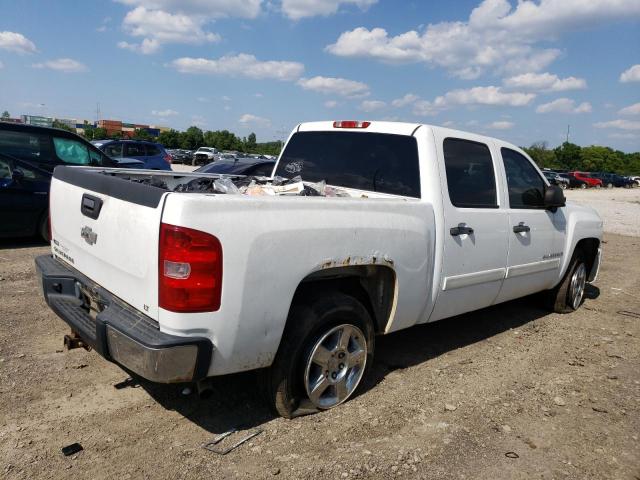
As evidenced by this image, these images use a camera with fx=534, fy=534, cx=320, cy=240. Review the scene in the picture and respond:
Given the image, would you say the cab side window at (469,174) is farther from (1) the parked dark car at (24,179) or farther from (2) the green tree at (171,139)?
(2) the green tree at (171,139)

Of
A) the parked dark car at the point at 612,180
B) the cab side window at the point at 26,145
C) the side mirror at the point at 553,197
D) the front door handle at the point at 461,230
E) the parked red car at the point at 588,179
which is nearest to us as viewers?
the front door handle at the point at 461,230

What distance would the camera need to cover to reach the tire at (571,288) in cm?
612

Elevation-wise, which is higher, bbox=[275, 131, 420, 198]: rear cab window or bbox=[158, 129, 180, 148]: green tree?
bbox=[275, 131, 420, 198]: rear cab window

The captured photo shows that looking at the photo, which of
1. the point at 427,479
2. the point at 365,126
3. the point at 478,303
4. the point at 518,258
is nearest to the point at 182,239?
the point at 427,479

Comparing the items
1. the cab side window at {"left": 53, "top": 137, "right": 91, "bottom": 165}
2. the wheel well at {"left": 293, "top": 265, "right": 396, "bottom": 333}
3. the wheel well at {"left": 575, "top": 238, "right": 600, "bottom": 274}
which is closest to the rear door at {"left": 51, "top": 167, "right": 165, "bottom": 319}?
the wheel well at {"left": 293, "top": 265, "right": 396, "bottom": 333}

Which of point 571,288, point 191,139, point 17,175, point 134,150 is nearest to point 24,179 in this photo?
point 17,175

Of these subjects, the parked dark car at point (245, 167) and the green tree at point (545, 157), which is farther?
the green tree at point (545, 157)

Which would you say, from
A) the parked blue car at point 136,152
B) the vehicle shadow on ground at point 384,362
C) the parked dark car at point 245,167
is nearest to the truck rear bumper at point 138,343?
the vehicle shadow on ground at point 384,362

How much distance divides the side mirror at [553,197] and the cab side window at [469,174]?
79 centimetres

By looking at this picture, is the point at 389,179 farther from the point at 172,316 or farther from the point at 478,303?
the point at 172,316

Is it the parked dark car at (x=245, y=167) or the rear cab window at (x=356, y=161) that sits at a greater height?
the rear cab window at (x=356, y=161)

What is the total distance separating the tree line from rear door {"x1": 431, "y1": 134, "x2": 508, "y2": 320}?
7631cm

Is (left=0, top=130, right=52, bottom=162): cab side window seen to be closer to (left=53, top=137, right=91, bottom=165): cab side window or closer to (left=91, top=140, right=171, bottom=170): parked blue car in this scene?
(left=53, top=137, right=91, bottom=165): cab side window

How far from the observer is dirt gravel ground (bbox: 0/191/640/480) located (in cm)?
291
